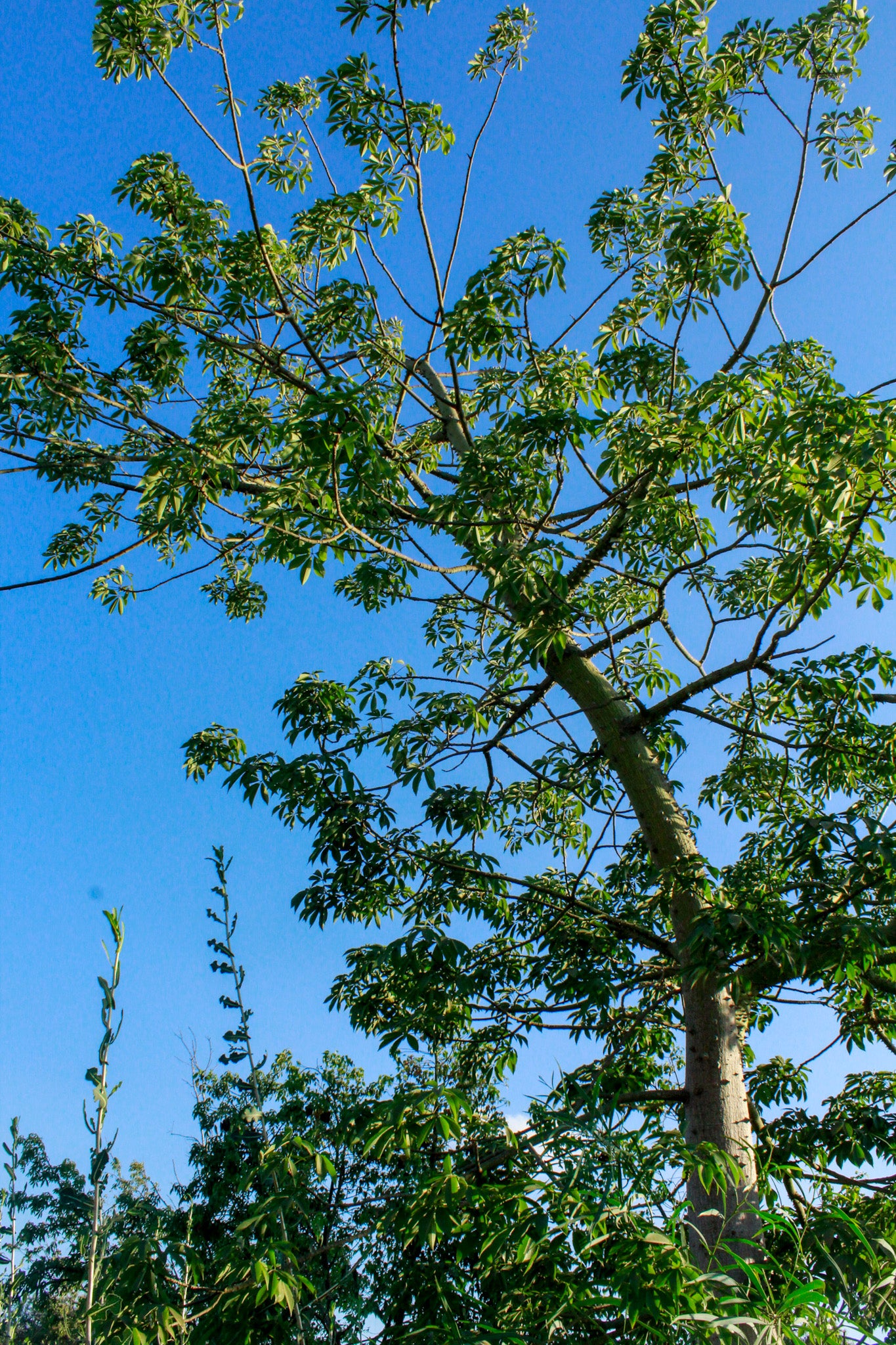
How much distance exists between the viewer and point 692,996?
12.6ft

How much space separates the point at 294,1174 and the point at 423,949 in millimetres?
1027

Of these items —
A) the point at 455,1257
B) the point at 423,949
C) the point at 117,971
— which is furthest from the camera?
the point at 423,949

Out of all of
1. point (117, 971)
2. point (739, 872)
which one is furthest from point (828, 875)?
point (117, 971)

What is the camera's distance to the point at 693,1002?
3857mm

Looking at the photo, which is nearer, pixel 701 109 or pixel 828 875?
pixel 828 875

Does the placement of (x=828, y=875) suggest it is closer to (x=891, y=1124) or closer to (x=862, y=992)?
(x=862, y=992)

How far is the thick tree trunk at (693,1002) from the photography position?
10.7ft

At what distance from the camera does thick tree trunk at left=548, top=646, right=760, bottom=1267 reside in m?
3.27

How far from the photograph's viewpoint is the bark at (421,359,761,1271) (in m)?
3.27

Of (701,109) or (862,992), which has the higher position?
(701,109)

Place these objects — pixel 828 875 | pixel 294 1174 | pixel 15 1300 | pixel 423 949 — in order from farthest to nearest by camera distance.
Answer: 1. pixel 828 875
2. pixel 423 949
3. pixel 294 1174
4. pixel 15 1300

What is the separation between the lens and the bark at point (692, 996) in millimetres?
→ 3266

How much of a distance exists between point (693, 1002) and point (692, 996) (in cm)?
3

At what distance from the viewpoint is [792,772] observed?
4.65 m
